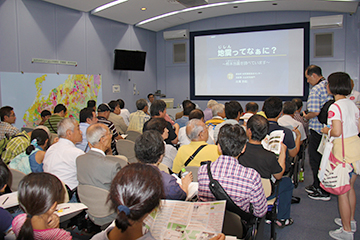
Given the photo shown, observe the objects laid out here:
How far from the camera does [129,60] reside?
8.37 meters

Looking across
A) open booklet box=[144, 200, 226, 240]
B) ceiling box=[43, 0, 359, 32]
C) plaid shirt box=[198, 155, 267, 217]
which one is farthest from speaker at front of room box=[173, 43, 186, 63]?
open booklet box=[144, 200, 226, 240]

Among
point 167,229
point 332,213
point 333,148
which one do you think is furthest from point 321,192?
point 167,229

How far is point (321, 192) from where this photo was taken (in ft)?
12.9

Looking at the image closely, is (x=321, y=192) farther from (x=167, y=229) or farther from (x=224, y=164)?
(x=167, y=229)

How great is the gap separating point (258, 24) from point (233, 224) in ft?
26.1

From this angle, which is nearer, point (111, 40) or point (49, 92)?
point (49, 92)

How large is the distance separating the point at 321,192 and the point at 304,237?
1.29 metres

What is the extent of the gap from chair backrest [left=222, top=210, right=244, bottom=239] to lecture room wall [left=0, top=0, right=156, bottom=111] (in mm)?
5513

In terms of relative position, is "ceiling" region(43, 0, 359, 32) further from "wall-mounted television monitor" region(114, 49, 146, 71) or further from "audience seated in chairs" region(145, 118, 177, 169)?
"audience seated in chairs" region(145, 118, 177, 169)

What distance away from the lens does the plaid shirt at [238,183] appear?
1.82 meters

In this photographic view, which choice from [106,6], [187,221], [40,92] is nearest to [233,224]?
[187,221]

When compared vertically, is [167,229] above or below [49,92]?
below

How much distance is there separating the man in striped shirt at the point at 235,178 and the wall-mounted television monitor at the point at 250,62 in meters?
7.08

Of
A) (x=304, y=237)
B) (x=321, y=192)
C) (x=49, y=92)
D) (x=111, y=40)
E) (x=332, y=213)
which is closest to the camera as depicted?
(x=304, y=237)
